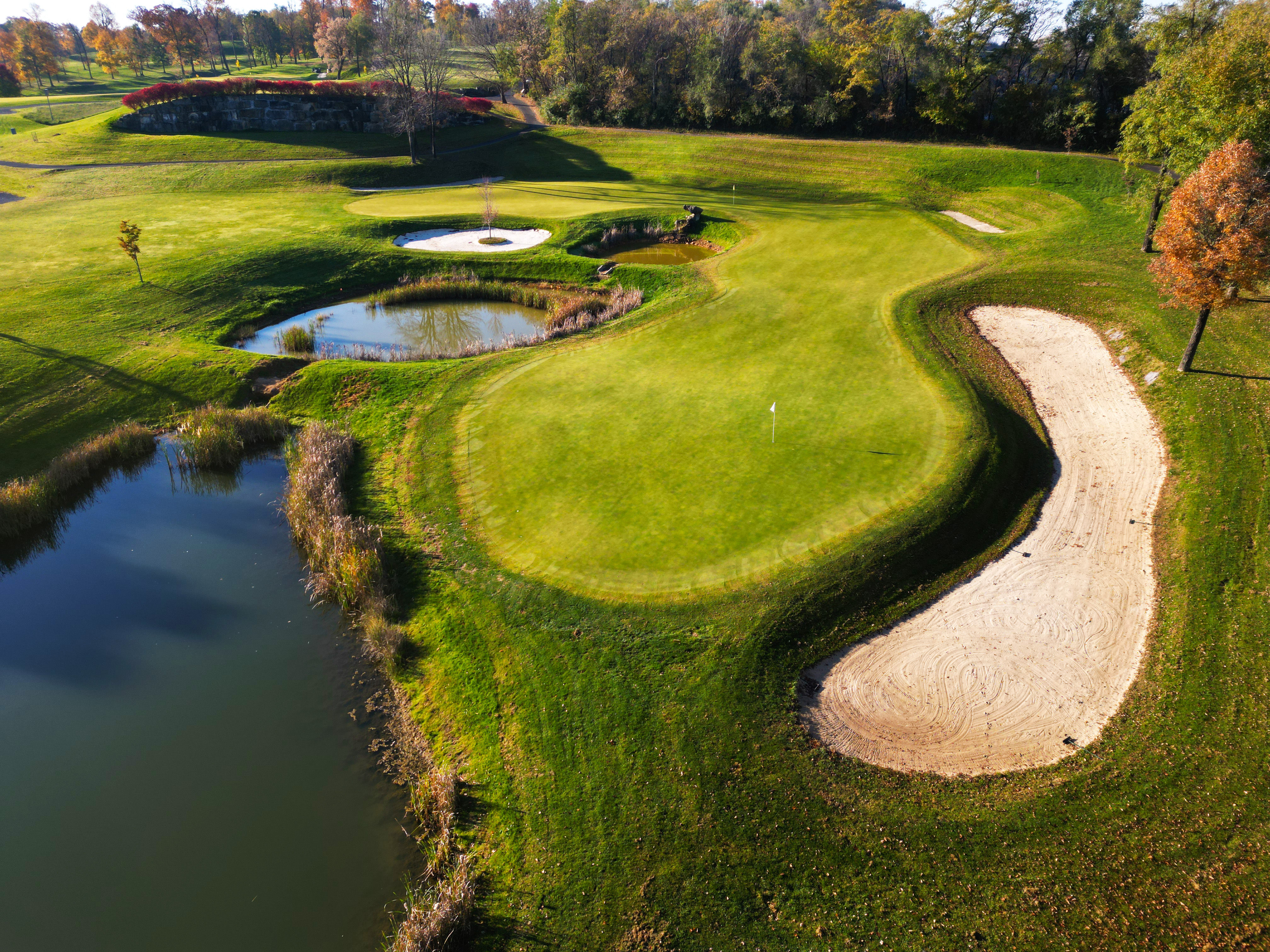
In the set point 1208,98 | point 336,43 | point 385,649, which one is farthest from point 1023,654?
point 336,43

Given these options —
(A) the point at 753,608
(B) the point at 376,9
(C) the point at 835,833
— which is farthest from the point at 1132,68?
(B) the point at 376,9

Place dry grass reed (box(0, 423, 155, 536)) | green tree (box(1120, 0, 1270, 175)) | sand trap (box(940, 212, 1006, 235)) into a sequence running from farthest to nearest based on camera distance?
sand trap (box(940, 212, 1006, 235)) → green tree (box(1120, 0, 1270, 175)) → dry grass reed (box(0, 423, 155, 536))

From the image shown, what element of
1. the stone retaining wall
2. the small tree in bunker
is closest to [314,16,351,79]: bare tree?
the stone retaining wall

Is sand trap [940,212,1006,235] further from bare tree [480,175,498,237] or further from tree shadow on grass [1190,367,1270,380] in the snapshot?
bare tree [480,175,498,237]

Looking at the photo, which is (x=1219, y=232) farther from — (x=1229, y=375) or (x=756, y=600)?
(x=756, y=600)

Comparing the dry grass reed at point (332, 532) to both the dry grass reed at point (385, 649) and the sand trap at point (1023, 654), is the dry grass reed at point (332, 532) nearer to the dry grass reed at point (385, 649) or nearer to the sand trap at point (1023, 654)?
the dry grass reed at point (385, 649)

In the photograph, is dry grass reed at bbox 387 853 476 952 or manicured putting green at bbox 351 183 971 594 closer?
dry grass reed at bbox 387 853 476 952

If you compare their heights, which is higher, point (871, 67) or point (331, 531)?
point (871, 67)
